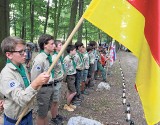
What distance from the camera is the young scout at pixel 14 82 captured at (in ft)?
11.3

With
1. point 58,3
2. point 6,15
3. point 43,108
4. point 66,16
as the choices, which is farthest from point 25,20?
point 43,108

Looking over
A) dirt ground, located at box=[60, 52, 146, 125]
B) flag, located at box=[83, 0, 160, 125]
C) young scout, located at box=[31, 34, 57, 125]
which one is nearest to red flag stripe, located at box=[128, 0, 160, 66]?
flag, located at box=[83, 0, 160, 125]

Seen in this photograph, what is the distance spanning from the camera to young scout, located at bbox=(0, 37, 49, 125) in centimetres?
345

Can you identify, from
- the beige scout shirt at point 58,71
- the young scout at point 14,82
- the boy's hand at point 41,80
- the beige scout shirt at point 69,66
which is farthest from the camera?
the beige scout shirt at point 69,66

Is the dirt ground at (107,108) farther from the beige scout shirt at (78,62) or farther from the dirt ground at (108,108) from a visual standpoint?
the beige scout shirt at (78,62)

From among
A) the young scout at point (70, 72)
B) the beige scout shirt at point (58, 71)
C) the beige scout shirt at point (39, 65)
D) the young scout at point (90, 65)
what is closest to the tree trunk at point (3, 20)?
the young scout at point (70, 72)

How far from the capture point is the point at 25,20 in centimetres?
2289

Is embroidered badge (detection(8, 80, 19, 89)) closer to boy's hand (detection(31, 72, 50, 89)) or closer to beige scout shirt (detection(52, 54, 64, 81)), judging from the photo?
boy's hand (detection(31, 72, 50, 89))

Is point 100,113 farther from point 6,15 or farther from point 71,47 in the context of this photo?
point 6,15

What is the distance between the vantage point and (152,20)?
11.9 ft

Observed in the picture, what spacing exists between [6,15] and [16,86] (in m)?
5.93

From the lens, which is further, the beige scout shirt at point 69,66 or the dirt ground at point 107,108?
the beige scout shirt at point 69,66

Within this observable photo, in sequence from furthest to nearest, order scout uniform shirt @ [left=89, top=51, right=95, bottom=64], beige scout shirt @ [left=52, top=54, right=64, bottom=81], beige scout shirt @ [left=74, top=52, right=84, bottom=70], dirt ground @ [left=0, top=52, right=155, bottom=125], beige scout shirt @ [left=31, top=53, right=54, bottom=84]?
1. scout uniform shirt @ [left=89, top=51, right=95, bottom=64]
2. beige scout shirt @ [left=74, top=52, right=84, bottom=70]
3. dirt ground @ [left=0, top=52, right=155, bottom=125]
4. beige scout shirt @ [left=52, top=54, right=64, bottom=81]
5. beige scout shirt @ [left=31, top=53, right=54, bottom=84]

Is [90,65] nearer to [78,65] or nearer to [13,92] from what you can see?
[78,65]
